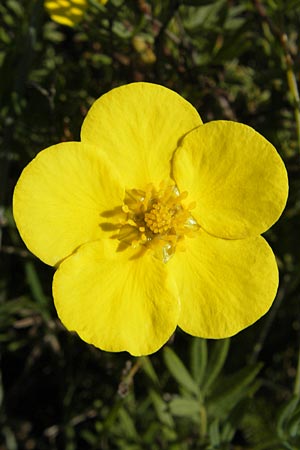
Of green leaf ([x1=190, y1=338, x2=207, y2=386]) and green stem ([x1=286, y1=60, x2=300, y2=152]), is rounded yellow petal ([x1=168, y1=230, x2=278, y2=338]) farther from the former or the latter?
green stem ([x1=286, y1=60, x2=300, y2=152])

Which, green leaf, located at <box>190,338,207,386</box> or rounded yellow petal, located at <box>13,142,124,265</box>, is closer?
rounded yellow petal, located at <box>13,142,124,265</box>

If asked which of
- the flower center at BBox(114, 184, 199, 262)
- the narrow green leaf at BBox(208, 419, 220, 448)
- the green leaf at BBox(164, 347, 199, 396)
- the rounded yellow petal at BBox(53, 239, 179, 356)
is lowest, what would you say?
the narrow green leaf at BBox(208, 419, 220, 448)

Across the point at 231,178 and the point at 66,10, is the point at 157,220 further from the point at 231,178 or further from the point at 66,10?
the point at 66,10

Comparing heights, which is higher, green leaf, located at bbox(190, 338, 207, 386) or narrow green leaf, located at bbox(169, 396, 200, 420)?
green leaf, located at bbox(190, 338, 207, 386)

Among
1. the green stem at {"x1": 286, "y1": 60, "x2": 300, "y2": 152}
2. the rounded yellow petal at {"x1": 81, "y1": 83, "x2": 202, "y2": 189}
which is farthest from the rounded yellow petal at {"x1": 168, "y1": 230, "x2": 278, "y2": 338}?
the green stem at {"x1": 286, "y1": 60, "x2": 300, "y2": 152}

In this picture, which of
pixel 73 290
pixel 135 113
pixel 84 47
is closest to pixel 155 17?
pixel 84 47

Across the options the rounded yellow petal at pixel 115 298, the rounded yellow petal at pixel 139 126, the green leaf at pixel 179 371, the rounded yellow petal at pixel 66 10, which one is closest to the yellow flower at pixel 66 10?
the rounded yellow petal at pixel 66 10

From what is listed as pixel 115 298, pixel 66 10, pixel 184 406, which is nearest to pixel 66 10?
pixel 66 10

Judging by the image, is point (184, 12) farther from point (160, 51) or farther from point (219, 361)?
point (219, 361)

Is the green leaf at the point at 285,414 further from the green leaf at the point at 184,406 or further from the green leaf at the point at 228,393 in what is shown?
the green leaf at the point at 184,406
